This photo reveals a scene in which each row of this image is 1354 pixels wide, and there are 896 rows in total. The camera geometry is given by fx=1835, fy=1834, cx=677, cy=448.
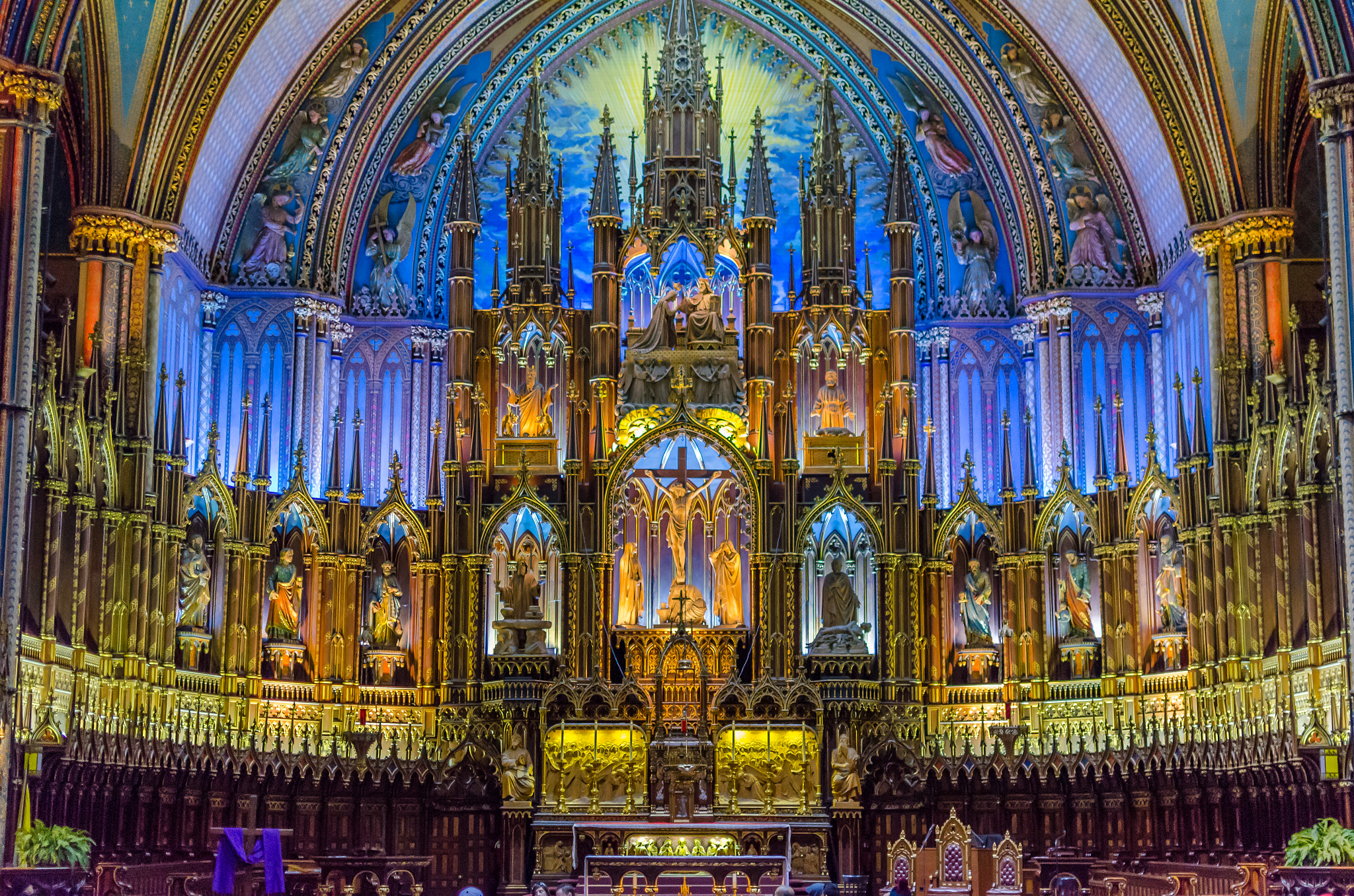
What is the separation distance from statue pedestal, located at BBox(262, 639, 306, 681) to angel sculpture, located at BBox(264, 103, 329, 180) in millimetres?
9770

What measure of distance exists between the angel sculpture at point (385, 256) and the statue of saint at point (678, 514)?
7212 millimetres

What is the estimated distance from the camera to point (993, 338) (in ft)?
131

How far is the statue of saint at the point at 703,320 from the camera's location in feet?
125

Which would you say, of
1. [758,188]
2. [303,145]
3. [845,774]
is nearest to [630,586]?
[845,774]

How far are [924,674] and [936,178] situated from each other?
1147 centimetres

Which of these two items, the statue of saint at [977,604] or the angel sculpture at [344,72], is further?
the angel sculpture at [344,72]

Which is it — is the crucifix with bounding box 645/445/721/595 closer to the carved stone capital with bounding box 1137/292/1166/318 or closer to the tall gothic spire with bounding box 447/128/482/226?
the tall gothic spire with bounding box 447/128/482/226

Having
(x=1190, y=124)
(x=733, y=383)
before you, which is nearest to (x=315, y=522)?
(x=733, y=383)

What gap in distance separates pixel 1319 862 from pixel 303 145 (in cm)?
2420

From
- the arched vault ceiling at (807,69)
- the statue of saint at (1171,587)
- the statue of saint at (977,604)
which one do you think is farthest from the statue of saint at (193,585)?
the statue of saint at (1171,587)

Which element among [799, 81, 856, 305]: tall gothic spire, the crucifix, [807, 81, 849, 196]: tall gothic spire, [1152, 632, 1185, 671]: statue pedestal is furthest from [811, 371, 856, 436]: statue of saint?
[1152, 632, 1185, 671]: statue pedestal

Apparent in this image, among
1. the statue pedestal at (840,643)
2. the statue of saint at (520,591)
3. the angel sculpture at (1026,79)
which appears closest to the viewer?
the statue pedestal at (840,643)

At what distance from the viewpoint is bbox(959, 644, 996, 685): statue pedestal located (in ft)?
119

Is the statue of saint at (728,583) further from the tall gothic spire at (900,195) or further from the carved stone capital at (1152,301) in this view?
the carved stone capital at (1152,301)
